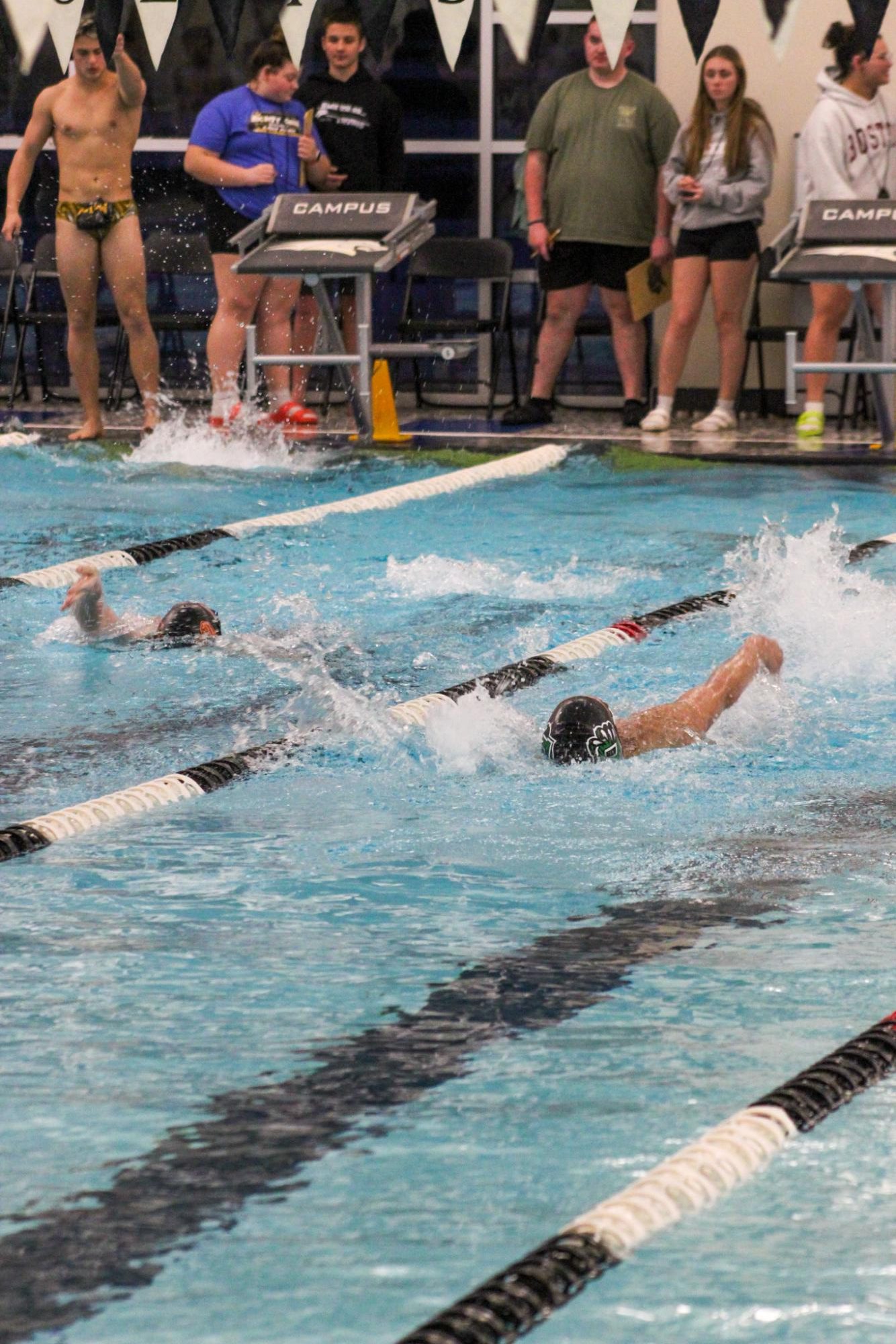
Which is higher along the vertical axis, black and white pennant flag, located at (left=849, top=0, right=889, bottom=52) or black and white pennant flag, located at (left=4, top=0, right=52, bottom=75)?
black and white pennant flag, located at (left=4, top=0, right=52, bottom=75)

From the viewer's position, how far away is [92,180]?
9.00 metres

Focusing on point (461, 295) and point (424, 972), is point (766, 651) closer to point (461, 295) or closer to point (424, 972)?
point (424, 972)

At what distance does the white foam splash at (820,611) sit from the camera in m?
5.29

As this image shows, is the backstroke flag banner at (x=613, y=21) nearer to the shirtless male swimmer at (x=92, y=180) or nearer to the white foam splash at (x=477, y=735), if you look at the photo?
the shirtless male swimmer at (x=92, y=180)

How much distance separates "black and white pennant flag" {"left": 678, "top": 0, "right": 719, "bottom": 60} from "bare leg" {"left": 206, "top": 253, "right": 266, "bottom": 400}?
2365 mm

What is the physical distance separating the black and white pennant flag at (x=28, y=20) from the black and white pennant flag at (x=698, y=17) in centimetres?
288

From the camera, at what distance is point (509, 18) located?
30.2 ft

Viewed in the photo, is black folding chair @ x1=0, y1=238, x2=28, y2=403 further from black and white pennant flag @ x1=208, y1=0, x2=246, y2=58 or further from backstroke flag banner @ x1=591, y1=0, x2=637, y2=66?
backstroke flag banner @ x1=591, y1=0, x2=637, y2=66

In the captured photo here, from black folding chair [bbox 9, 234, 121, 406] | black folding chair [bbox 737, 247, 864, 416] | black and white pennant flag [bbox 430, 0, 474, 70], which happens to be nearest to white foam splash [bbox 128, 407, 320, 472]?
black folding chair [bbox 9, 234, 121, 406]

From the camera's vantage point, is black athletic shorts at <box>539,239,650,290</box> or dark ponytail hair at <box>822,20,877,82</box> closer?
dark ponytail hair at <box>822,20,877,82</box>

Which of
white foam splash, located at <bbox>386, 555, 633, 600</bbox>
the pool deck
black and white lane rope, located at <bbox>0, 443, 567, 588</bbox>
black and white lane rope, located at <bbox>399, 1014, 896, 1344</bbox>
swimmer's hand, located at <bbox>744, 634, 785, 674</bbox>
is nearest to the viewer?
black and white lane rope, located at <bbox>399, 1014, 896, 1344</bbox>

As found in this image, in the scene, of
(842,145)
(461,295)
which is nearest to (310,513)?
(842,145)

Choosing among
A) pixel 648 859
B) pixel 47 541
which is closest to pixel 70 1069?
pixel 648 859

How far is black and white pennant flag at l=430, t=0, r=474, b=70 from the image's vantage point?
360 inches
